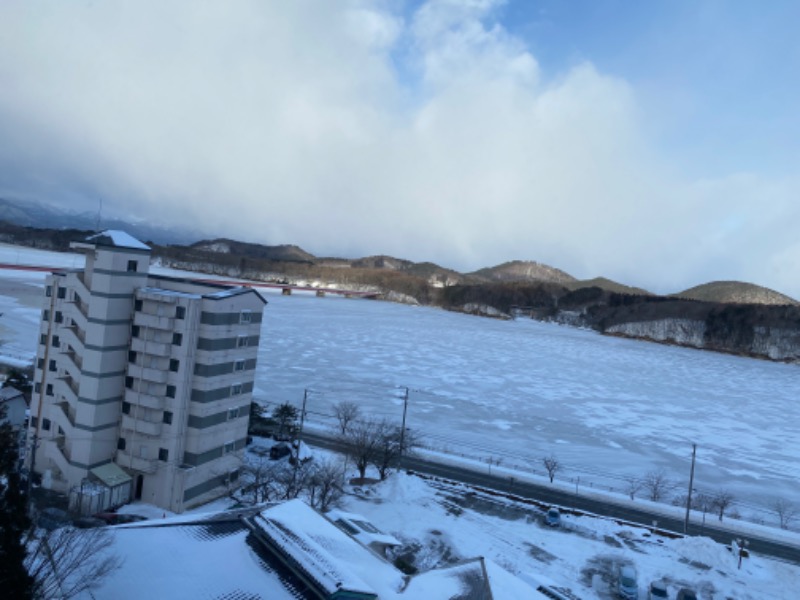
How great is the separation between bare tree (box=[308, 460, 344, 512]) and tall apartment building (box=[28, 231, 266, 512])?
7.35 ft

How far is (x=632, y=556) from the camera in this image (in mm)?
10859

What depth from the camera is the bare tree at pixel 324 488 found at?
10.6 meters

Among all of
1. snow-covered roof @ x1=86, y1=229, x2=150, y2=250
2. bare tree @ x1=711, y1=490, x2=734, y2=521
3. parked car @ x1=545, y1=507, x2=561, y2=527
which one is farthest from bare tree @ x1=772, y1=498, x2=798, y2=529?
snow-covered roof @ x1=86, y1=229, x2=150, y2=250

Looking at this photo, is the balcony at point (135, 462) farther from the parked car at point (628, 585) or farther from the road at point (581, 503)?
the parked car at point (628, 585)

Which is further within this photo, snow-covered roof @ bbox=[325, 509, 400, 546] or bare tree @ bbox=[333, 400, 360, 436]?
bare tree @ bbox=[333, 400, 360, 436]

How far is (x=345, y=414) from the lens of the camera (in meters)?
15.8

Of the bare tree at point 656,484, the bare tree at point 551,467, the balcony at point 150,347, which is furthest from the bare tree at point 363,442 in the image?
the bare tree at point 656,484

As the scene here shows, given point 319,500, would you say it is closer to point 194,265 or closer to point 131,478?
point 131,478

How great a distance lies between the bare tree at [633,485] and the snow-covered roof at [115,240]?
13.6m

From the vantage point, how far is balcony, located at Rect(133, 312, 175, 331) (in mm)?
10836

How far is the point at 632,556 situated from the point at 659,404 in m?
16.2

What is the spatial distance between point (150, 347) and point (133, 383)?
91 cm

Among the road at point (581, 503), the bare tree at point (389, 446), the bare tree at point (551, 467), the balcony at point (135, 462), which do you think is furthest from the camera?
the bare tree at point (551, 467)

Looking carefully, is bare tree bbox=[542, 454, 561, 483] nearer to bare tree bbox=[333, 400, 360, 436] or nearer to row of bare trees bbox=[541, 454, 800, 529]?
row of bare trees bbox=[541, 454, 800, 529]
